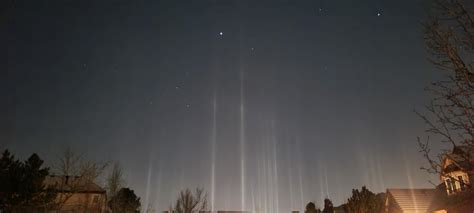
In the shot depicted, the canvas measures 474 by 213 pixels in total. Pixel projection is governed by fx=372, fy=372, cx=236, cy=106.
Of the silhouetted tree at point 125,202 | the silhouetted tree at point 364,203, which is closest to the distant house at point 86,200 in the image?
the silhouetted tree at point 125,202

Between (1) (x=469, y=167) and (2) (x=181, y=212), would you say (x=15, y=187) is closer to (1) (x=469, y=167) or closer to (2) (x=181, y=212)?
(2) (x=181, y=212)

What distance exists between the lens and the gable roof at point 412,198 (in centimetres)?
3847

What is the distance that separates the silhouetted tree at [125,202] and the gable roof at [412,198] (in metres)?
31.3

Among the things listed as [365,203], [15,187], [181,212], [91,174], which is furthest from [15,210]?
[365,203]

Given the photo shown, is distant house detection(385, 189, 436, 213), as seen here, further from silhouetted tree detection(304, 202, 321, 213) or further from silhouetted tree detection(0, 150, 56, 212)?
silhouetted tree detection(0, 150, 56, 212)

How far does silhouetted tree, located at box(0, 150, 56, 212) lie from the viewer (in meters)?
34.9

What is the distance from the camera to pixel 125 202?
4794 cm

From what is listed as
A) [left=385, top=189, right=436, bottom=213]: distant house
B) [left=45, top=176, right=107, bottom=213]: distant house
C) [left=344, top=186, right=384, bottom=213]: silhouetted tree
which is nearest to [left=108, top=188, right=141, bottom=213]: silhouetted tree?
[left=45, top=176, right=107, bottom=213]: distant house

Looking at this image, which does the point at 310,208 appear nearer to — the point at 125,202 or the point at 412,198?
the point at 412,198

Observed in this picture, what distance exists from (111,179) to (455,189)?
1363 inches

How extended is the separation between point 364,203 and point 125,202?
3071cm

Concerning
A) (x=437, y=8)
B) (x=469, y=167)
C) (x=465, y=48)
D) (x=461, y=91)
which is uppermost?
(x=437, y=8)

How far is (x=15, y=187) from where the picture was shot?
35781mm

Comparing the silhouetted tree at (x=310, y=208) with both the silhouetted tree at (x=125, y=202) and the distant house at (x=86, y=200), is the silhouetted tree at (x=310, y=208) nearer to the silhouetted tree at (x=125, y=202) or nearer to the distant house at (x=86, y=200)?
the silhouetted tree at (x=125, y=202)
